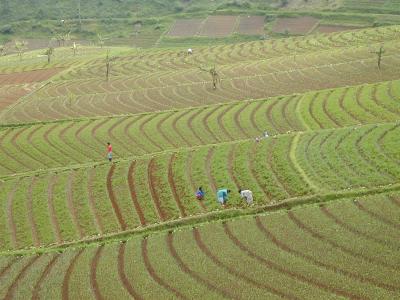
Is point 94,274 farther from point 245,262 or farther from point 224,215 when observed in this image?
point 224,215

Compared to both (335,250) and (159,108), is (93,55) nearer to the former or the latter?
(159,108)

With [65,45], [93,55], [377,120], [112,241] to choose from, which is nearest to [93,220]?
[112,241]

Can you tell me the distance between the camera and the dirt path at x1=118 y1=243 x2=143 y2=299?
23616mm

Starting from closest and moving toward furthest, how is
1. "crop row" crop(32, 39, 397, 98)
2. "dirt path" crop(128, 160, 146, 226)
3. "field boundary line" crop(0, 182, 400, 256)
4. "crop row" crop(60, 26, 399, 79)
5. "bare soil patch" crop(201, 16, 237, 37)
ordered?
"field boundary line" crop(0, 182, 400, 256) < "dirt path" crop(128, 160, 146, 226) < "crop row" crop(32, 39, 397, 98) < "crop row" crop(60, 26, 399, 79) < "bare soil patch" crop(201, 16, 237, 37)

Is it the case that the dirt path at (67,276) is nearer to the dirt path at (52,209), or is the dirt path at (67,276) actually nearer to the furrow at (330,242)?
the dirt path at (52,209)

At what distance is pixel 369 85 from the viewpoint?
6116 cm

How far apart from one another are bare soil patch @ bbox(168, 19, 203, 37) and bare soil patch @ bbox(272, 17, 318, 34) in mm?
21651

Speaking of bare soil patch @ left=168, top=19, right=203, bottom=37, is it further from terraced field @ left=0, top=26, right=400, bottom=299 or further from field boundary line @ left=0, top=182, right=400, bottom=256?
field boundary line @ left=0, top=182, right=400, bottom=256

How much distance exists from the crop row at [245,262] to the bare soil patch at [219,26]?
10401 cm

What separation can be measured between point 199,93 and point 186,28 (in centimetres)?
7175

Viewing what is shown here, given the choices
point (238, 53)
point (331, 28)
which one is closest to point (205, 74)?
point (238, 53)

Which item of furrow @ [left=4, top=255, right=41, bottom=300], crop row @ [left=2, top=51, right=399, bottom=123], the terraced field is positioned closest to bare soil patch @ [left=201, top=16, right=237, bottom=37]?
crop row @ [left=2, top=51, right=399, bottom=123]

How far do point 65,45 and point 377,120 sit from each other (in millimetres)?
109180

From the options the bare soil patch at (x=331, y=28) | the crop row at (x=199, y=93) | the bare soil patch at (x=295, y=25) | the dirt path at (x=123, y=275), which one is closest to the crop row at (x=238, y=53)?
the bare soil patch at (x=331, y=28)
